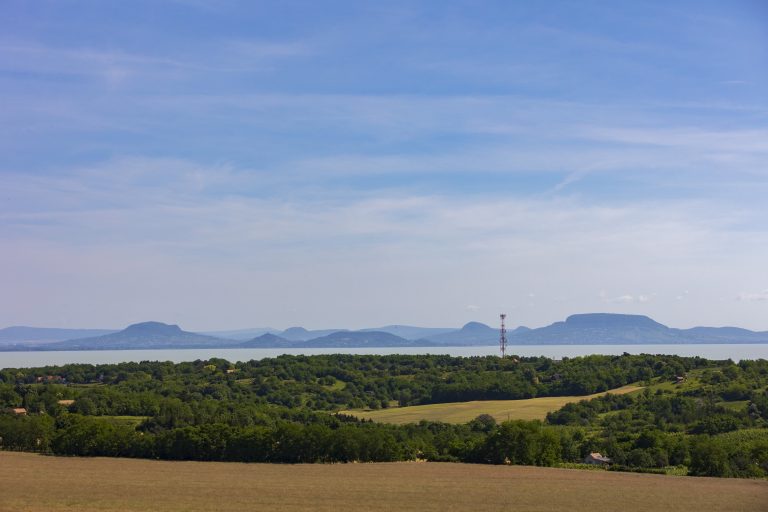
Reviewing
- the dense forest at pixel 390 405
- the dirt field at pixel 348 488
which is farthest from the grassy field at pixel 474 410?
the dirt field at pixel 348 488

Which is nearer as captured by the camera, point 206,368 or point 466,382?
point 466,382

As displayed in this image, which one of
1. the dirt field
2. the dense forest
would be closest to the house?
the dense forest

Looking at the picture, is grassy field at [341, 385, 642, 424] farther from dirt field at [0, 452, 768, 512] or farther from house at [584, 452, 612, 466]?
dirt field at [0, 452, 768, 512]

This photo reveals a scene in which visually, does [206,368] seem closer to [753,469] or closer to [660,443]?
[660,443]

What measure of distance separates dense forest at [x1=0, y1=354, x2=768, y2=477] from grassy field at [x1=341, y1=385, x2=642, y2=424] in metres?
4.77

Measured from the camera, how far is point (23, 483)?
2114 inches

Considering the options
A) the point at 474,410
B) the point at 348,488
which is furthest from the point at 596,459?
the point at 474,410

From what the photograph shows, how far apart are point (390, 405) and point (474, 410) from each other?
2625 cm

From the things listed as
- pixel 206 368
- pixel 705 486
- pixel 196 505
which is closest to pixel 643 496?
pixel 705 486

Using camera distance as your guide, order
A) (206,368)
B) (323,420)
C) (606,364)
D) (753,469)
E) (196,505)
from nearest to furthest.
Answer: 1. (196,505)
2. (753,469)
3. (323,420)
4. (606,364)
5. (206,368)

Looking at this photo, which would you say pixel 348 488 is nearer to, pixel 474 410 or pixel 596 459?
pixel 596 459

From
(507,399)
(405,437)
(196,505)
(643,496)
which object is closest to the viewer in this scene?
(196,505)

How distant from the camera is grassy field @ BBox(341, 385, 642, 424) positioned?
114m

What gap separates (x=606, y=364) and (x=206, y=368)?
285ft
